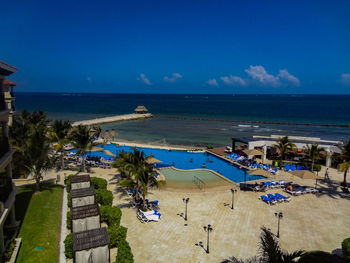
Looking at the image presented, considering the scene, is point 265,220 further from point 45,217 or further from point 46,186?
point 46,186

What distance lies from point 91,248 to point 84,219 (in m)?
3.05

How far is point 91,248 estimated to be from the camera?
11.2m

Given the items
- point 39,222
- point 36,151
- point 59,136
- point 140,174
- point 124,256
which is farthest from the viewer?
point 59,136

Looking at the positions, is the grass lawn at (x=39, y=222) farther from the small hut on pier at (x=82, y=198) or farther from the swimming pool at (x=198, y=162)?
the swimming pool at (x=198, y=162)

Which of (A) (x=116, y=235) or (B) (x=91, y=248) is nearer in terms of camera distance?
(B) (x=91, y=248)

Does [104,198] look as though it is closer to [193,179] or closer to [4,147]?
[4,147]

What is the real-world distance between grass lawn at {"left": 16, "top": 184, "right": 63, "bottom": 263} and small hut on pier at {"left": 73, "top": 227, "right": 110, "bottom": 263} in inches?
83.6

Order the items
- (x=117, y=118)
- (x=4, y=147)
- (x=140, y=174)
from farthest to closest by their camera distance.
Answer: (x=117, y=118) → (x=140, y=174) → (x=4, y=147)

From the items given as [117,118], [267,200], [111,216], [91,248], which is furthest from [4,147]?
[117,118]

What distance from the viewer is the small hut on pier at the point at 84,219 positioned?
1385 centimetres

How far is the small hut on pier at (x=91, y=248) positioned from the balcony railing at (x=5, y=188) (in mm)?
3925

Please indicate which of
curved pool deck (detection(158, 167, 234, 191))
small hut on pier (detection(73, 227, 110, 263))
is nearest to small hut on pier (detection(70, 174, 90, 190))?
small hut on pier (detection(73, 227, 110, 263))

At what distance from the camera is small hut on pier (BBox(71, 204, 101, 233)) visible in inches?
545

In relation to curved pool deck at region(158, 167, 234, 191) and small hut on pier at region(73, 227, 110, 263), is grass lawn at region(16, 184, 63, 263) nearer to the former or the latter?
small hut on pier at region(73, 227, 110, 263)
